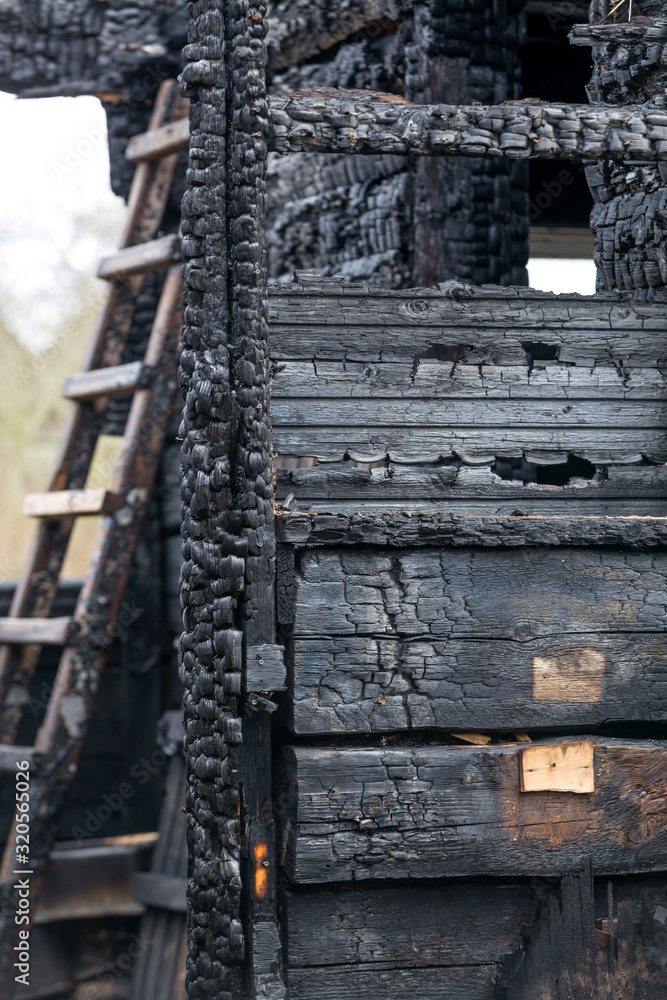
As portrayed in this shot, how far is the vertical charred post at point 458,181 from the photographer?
4.18m

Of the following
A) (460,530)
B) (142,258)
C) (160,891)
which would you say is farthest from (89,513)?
(460,530)

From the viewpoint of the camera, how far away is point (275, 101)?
2307 mm

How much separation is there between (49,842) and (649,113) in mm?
3817

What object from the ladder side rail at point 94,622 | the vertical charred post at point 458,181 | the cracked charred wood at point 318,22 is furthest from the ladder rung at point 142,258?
the vertical charred post at point 458,181

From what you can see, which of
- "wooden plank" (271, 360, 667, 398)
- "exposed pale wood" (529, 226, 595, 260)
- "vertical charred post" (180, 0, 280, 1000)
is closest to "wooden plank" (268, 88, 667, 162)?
"vertical charred post" (180, 0, 280, 1000)

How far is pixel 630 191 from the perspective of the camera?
3051 millimetres

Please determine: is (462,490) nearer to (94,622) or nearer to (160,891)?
(94,622)

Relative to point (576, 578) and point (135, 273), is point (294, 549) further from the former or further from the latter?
point (135, 273)

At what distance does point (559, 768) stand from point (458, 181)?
274cm

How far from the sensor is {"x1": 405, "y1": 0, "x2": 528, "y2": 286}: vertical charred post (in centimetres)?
418

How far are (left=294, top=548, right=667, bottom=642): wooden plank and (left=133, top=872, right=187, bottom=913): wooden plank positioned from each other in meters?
2.83

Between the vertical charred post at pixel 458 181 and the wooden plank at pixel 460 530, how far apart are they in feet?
6.87

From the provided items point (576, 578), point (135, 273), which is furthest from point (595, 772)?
point (135, 273)

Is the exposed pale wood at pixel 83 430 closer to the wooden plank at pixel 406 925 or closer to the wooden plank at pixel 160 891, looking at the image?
the wooden plank at pixel 160 891
